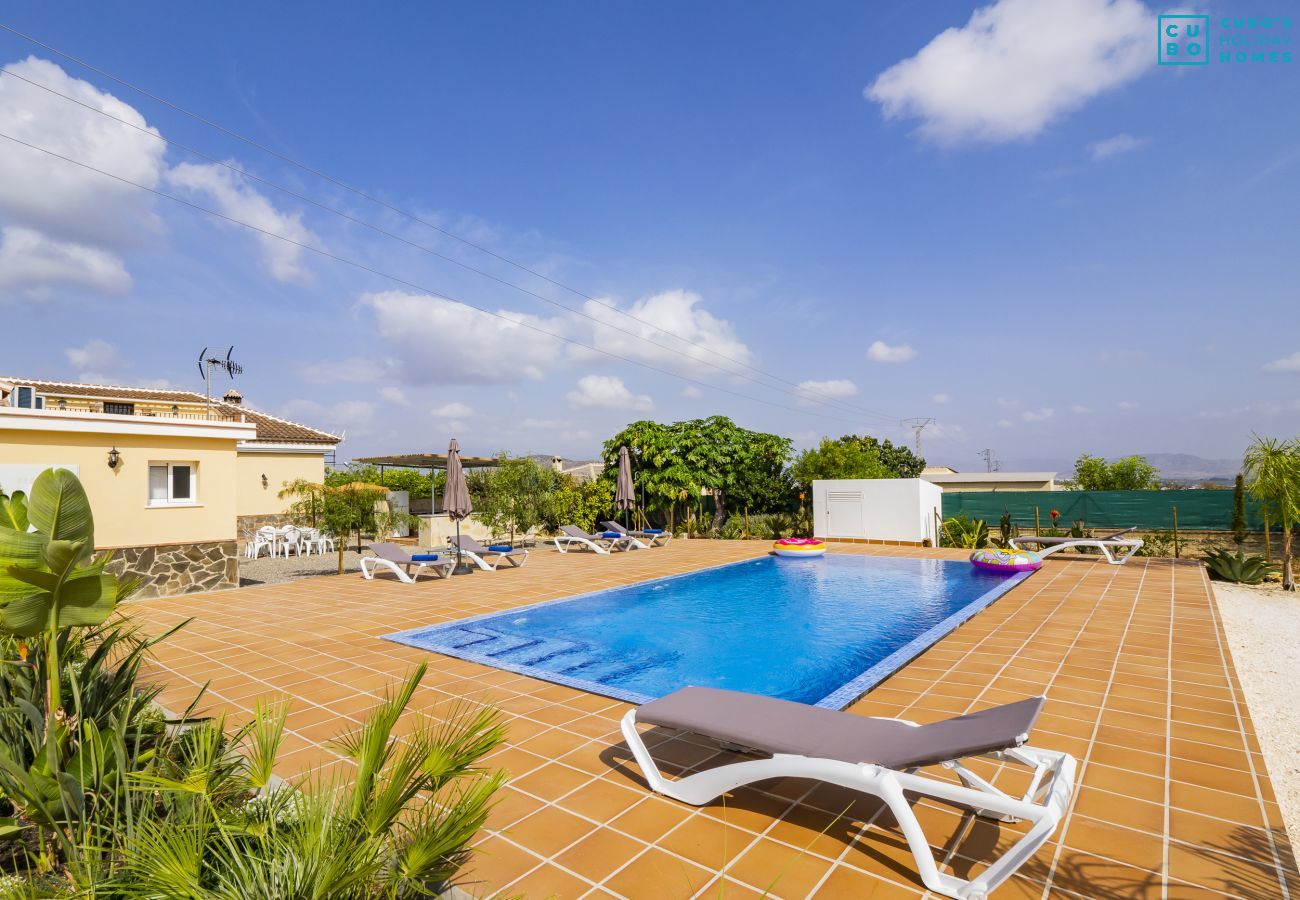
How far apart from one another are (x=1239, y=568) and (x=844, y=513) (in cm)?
907

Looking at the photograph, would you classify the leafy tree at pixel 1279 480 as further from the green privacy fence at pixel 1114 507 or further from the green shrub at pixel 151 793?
the green shrub at pixel 151 793

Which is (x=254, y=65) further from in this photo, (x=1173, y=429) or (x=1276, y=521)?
(x=1173, y=429)

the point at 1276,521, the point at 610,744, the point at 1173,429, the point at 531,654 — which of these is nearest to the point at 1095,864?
the point at 610,744

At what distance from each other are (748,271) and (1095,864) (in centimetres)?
2108

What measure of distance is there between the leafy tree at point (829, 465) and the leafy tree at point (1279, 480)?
10.7 m

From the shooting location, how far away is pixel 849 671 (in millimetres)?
6832

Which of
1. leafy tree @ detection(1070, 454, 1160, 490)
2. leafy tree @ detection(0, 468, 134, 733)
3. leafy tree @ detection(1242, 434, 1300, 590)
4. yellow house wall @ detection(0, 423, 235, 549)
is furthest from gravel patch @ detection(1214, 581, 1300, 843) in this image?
leafy tree @ detection(1070, 454, 1160, 490)

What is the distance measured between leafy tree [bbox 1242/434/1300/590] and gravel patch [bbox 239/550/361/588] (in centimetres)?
1817

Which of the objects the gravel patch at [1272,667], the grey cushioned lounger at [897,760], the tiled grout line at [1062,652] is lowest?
the gravel patch at [1272,667]

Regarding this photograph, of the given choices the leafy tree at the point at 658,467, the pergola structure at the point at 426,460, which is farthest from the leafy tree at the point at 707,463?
the pergola structure at the point at 426,460

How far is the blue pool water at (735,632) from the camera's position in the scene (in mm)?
6500

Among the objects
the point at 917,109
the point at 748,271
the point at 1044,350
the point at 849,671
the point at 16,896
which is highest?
the point at 917,109

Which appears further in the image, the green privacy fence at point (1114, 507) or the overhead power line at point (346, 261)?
the green privacy fence at point (1114, 507)

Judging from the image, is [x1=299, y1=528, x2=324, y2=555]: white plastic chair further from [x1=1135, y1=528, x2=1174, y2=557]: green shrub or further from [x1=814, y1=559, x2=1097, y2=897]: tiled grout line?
[x1=1135, y1=528, x2=1174, y2=557]: green shrub
